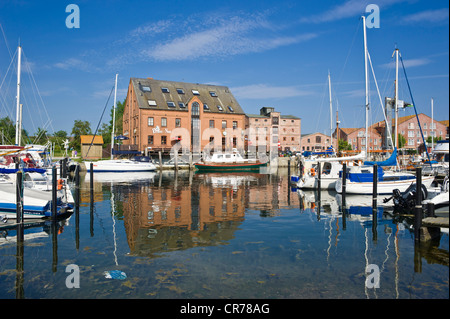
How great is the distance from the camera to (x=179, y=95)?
6406cm

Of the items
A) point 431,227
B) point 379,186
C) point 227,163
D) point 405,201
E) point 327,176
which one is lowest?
point 431,227

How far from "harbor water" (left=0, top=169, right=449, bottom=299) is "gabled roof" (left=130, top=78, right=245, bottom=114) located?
150ft

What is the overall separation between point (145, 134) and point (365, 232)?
50.2m

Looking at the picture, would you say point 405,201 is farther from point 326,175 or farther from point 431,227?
point 326,175

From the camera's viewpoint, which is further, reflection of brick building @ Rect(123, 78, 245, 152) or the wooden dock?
reflection of brick building @ Rect(123, 78, 245, 152)

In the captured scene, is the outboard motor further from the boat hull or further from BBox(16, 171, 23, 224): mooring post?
the boat hull

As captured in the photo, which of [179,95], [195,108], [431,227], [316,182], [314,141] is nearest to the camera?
[431,227]

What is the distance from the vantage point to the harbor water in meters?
7.73

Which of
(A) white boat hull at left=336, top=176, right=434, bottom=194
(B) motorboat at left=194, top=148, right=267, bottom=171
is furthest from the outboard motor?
(B) motorboat at left=194, top=148, right=267, bottom=171

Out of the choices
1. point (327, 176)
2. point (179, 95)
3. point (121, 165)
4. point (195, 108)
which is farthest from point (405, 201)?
point (179, 95)

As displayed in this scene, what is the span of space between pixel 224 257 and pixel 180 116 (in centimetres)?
5322

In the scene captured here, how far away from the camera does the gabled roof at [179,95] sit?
60.6m
